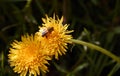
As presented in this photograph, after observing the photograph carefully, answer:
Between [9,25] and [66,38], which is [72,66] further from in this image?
[66,38]

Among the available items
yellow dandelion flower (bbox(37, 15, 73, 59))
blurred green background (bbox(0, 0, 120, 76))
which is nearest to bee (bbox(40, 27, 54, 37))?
yellow dandelion flower (bbox(37, 15, 73, 59))

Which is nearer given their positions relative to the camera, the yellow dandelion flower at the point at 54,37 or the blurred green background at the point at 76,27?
the yellow dandelion flower at the point at 54,37

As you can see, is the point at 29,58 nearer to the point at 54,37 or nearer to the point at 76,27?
the point at 54,37

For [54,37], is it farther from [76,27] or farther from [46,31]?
[76,27]

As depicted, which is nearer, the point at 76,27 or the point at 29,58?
the point at 29,58

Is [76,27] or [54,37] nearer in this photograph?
[54,37]

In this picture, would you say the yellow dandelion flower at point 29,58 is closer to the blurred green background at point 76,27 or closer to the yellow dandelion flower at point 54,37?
the yellow dandelion flower at point 54,37

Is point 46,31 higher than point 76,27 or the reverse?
the reverse

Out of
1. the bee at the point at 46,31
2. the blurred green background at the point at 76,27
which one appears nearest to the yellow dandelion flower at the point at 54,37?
the bee at the point at 46,31

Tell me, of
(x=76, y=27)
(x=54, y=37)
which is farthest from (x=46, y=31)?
(x=76, y=27)
